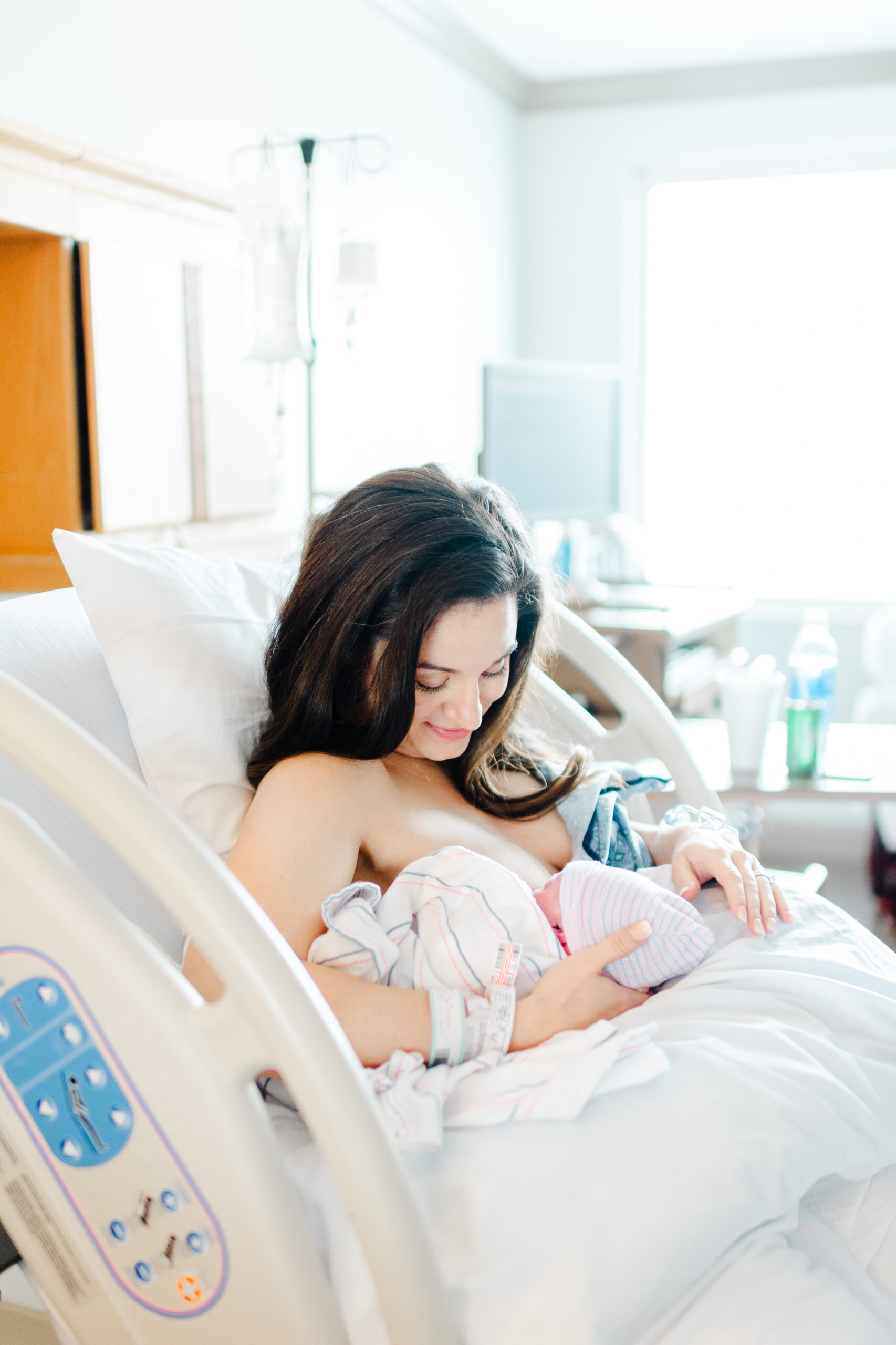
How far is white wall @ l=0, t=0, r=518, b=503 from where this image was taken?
6.23ft

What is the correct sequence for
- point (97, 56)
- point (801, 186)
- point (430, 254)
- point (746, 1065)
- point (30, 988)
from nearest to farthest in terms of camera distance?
1. point (30, 988)
2. point (746, 1065)
3. point (97, 56)
4. point (430, 254)
5. point (801, 186)

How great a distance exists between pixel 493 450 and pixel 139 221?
3.52ft

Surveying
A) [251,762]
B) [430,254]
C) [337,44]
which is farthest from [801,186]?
[251,762]

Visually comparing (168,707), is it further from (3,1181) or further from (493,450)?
(493,450)

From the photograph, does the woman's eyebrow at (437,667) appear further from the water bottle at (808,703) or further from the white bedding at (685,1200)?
the water bottle at (808,703)

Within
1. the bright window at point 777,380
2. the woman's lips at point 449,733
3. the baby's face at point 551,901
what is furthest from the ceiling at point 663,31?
the baby's face at point 551,901

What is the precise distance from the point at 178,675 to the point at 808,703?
1.26 m

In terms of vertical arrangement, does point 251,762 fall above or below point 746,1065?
above

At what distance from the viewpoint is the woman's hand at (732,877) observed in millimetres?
1088

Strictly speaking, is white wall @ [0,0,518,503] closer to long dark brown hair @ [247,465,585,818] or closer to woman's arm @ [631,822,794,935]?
long dark brown hair @ [247,465,585,818]

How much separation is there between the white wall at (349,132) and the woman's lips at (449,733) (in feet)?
1.46

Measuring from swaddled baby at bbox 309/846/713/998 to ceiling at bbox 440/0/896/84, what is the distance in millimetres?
2959

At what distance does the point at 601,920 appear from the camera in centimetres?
103

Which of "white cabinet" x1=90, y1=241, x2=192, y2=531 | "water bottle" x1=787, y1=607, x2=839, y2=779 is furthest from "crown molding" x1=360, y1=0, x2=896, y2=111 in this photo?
"water bottle" x1=787, y1=607, x2=839, y2=779
